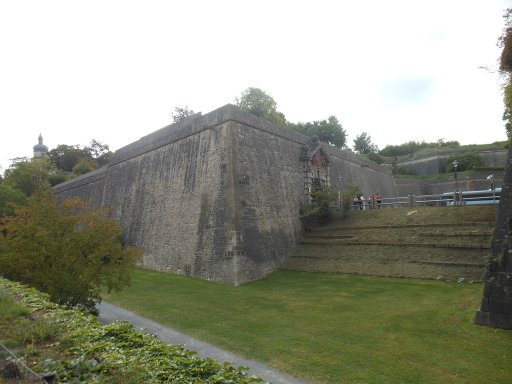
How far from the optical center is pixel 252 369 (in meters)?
6.87

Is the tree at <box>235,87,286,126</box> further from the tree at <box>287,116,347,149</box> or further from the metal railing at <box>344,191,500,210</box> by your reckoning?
the metal railing at <box>344,191,500,210</box>

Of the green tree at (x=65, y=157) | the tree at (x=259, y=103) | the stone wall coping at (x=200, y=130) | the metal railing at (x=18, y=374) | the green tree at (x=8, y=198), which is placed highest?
the tree at (x=259, y=103)

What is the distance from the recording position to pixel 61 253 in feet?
31.7

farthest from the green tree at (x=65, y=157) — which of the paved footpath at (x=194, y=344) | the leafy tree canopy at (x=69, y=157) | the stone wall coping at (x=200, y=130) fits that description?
the paved footpath at (x=194, y=344)

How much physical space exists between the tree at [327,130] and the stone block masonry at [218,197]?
3191cm

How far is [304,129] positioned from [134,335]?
51.2 metres

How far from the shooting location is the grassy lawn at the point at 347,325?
6633mm

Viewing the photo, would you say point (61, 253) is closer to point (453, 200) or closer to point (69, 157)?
point (453, 200)

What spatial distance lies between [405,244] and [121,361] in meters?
14.0

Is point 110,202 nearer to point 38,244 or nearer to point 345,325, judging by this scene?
point 38,244

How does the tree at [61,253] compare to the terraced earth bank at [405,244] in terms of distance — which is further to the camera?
the terraced earth bank at [405,244]

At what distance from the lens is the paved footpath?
6.52m

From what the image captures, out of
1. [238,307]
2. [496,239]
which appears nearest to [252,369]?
[238,307]

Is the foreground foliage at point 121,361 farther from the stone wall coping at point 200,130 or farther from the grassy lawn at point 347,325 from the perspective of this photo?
the stone wall coping at point 200,130
